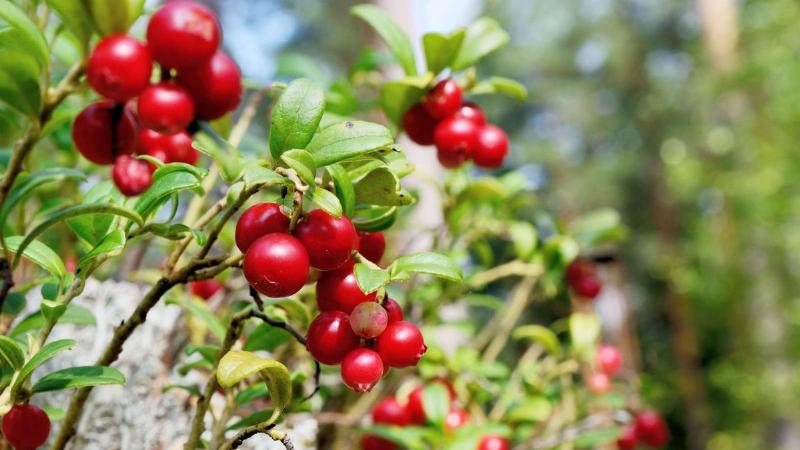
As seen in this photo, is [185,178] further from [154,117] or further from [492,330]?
[492,330]

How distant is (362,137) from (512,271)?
84cm

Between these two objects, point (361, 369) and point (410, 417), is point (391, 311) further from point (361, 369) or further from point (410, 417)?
point (410, 417)

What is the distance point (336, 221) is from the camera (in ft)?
1.86

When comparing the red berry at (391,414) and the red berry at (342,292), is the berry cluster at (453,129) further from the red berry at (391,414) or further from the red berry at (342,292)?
the red berry at (391,414)

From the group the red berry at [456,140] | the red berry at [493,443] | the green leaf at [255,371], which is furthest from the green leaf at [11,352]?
the red berry at [493,443]

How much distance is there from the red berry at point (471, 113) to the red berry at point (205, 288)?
1.78 feet

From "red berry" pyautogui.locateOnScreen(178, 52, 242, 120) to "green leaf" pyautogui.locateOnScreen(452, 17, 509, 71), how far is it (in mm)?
347

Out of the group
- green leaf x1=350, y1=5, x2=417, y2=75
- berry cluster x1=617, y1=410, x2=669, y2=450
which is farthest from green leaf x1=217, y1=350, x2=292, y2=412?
berry cluster x1=617, y1=410, x2=669, y2=450

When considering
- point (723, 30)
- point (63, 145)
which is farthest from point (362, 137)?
point (723, 30)

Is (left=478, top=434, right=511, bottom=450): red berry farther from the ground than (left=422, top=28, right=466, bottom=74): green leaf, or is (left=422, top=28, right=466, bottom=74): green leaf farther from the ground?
(left=422, top=28, right=466, bottom=74): green leaf

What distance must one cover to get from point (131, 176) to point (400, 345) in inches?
12.2

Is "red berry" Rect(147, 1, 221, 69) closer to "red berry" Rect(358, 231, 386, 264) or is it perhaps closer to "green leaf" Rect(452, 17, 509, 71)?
"red berry" Rect(358, 231, 386, 264)

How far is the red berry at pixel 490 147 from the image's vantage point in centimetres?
92

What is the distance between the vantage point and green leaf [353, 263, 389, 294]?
21.9 inches
